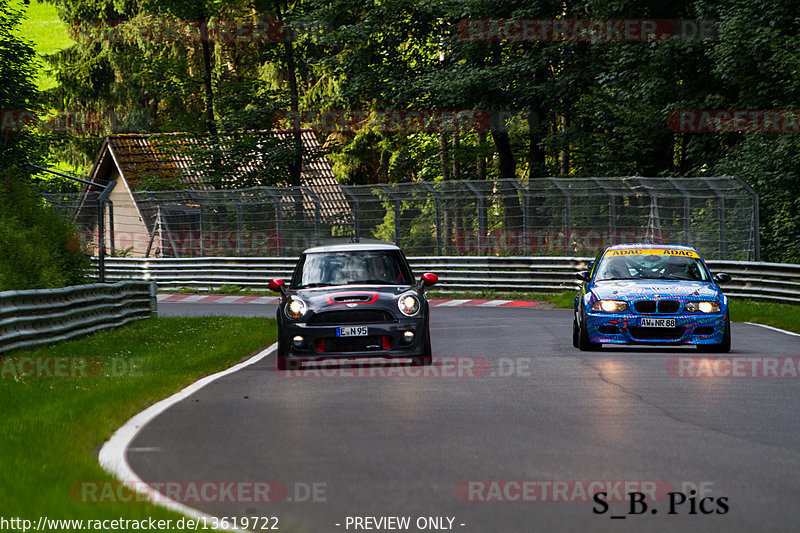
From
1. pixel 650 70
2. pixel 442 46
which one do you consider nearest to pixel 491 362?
pixel 650 70

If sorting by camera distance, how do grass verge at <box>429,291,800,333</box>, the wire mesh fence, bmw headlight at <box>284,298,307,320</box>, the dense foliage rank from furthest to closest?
the wire mesh fence, grass verge at <box>429,291,800,333</box>, the dense foliage, bmw headlight at <box>284,298,307,320</box>

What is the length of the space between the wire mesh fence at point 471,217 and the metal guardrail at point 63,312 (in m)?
4.84

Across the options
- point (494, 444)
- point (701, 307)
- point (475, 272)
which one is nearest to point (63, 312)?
point (701, 307)

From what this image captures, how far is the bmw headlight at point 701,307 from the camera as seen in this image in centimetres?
1440

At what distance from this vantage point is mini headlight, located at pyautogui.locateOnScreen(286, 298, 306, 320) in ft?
42.6

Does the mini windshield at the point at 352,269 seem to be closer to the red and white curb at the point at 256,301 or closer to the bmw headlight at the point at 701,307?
the bmw headlight at the point at 701,307

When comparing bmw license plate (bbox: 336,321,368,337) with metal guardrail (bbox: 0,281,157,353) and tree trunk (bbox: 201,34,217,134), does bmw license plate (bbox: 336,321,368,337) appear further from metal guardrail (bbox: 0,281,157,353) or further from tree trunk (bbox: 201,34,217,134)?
tree trunk (bbox: 201,34,217,134)

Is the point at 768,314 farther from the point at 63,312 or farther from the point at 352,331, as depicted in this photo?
the point at 63,312

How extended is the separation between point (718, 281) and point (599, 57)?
22127 mm

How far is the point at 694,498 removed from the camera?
20.8 feet

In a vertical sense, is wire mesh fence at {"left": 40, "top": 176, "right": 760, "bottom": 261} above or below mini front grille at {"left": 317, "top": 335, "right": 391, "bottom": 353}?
above

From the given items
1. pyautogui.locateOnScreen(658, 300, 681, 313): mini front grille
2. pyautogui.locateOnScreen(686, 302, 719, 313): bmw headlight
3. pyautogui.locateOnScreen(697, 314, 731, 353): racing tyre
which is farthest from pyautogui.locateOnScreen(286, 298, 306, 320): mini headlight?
pyautogui.locateOnScreen(697, 314, 731, 353): racing tyre

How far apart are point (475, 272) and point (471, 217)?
160 cm

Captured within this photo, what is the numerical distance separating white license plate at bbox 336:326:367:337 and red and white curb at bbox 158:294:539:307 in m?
15.5
